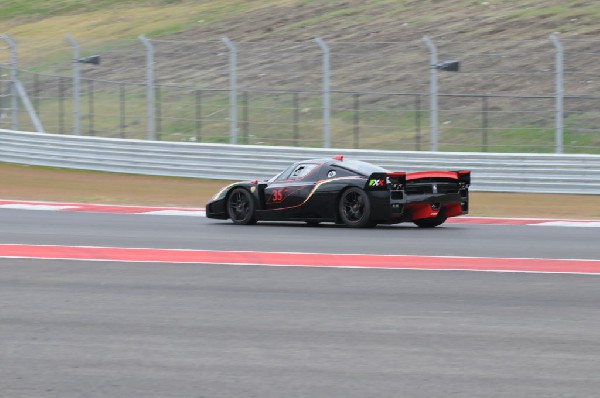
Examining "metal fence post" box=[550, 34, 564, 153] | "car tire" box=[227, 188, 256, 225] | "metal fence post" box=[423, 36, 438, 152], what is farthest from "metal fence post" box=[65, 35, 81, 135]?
"car tire" box=[227, 188, 256, 225]

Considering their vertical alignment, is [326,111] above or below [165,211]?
above

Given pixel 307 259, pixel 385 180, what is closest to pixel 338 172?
pixel 385 180

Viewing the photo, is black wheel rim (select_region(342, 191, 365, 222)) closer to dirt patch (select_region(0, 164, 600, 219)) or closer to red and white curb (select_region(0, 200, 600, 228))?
red and white curb (select_region(0, 200, 600, 228))

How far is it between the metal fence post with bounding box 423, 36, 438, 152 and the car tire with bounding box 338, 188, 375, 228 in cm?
841

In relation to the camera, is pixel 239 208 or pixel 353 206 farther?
pixel 239 208

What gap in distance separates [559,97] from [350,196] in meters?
9.06

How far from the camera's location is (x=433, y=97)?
2339cm

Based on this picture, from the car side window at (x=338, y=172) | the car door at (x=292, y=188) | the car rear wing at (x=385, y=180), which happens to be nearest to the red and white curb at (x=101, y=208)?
the car door at (x=292, y=188)

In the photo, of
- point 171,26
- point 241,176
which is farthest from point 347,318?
point 171,26

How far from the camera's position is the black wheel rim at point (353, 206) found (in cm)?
1520

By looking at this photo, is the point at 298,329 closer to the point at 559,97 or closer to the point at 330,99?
the point at 559,97

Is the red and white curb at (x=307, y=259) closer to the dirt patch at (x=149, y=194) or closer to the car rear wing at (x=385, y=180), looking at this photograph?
the car rear wing at (x=385, y=180)

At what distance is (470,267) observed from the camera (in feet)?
37.2

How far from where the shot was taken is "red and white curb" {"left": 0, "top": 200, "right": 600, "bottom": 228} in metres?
17.1
